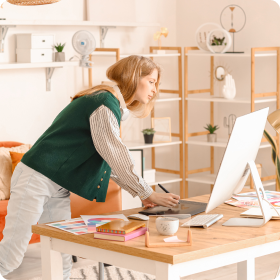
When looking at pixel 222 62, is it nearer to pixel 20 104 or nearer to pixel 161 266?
pixel 20 104

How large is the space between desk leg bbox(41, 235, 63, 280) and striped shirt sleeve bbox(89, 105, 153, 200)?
0.38 m

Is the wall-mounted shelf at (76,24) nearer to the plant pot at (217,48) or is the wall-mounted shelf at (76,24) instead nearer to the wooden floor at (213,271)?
the plant pot at (217,48)

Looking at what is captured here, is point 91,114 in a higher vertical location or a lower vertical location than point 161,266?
higher

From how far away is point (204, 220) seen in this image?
1.83 m

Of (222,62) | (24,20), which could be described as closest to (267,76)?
(222,62)

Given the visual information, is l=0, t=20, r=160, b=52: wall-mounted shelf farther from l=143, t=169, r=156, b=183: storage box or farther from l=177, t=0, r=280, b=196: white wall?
l=143, t=169, r=156, b=183: storage box

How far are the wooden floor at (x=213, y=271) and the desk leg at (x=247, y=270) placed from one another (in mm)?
1036

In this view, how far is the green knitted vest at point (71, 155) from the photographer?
2.02 metres

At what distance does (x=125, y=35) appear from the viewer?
16.1 feet

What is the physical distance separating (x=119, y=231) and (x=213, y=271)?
185 cm

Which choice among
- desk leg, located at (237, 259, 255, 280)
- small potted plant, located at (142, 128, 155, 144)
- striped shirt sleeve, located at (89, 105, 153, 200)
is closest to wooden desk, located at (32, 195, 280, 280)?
desk leg, located at (237, 259, 255, 280)

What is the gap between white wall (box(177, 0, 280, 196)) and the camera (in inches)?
177

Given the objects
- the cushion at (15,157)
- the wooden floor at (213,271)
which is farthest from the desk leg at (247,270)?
the cushion at (15,157)

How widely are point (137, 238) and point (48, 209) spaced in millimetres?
711
